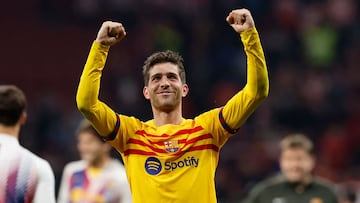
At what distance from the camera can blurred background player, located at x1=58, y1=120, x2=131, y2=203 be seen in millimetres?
10109

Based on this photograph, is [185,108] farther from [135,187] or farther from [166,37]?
[135,187]

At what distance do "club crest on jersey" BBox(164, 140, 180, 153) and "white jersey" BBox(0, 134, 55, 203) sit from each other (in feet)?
2.51

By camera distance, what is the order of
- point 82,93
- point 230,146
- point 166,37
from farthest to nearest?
point 166,37
point 230,146
point 82,93

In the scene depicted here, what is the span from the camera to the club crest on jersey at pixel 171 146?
6965 mm

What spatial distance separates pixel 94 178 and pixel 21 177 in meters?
3.56

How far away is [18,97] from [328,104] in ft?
35.2

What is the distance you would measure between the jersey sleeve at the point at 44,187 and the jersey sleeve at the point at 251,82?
120 centimetres

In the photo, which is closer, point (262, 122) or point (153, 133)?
point (153, 133)

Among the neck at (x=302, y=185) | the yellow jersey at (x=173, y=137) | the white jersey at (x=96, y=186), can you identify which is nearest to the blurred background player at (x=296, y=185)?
the neck at (x=302, y=185)

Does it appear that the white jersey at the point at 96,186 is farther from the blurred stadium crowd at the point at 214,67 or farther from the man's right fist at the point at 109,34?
the blurred stadium crowd at the point at 214,67

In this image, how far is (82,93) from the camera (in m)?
6.82

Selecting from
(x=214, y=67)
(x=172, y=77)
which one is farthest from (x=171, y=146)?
(x=214, y=67)

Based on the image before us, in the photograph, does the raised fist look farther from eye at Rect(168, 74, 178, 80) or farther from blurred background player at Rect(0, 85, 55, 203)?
blurred background player at Rect(0, 85, 55, 203)

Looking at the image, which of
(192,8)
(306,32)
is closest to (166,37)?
(192,8)
